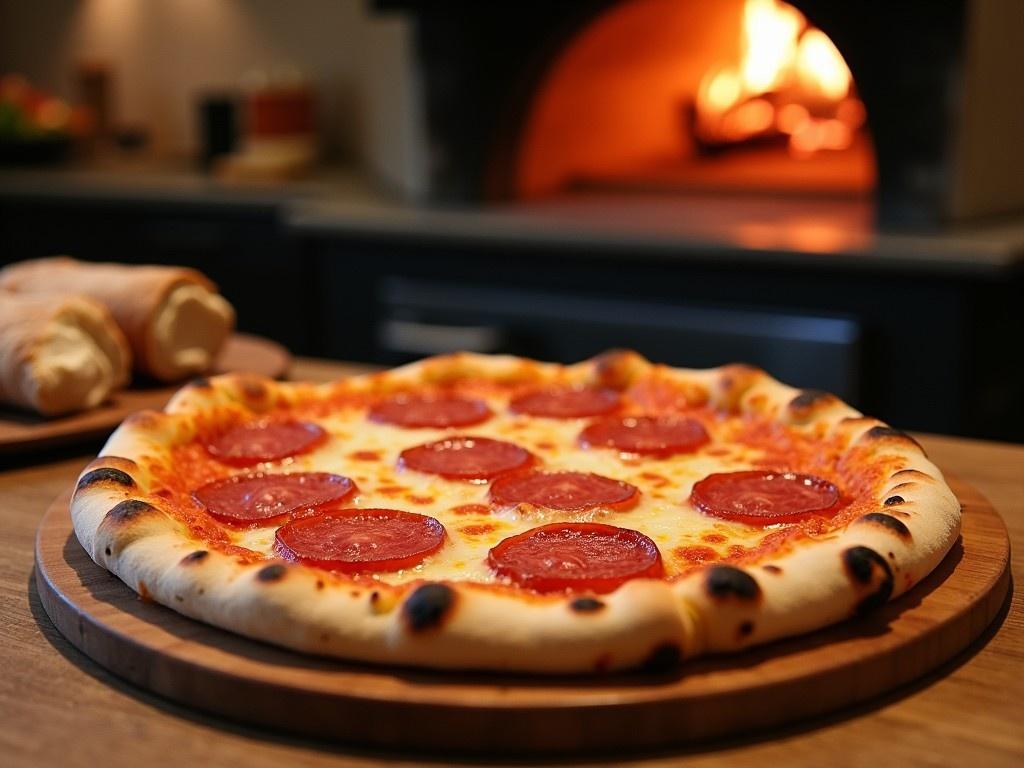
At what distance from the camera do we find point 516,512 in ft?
3.89

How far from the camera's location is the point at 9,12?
5.17m

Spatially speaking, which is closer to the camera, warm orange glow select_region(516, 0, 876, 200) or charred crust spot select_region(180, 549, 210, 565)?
charred crust spot select_region(180, 549, 210, 565)

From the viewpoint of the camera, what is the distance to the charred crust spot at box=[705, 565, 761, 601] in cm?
89

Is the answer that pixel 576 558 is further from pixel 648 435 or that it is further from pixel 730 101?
pixel 730 101

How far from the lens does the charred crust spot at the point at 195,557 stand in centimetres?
97

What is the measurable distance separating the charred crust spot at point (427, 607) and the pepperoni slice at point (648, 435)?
514 mm

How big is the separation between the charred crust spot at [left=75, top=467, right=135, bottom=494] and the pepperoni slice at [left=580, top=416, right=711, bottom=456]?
1.60 feet

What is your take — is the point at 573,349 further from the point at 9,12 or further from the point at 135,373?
the point at 9,12

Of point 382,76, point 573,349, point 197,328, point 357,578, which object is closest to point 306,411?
point 197,328

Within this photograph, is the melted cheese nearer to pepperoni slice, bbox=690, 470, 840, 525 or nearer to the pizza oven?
pepperoni slice, bbox=690, 470, 840, 525

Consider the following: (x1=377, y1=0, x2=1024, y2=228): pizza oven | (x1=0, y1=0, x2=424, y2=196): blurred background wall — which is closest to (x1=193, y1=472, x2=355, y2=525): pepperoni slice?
(x1=377, y1=0, x2=1024, y2=228): pizza oven

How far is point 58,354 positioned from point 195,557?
2.23 feet

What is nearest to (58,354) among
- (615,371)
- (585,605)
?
(615,371)

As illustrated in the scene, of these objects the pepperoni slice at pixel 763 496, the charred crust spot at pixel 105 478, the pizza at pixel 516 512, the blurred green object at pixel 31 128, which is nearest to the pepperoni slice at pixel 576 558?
the pizza at pixel 516 512
